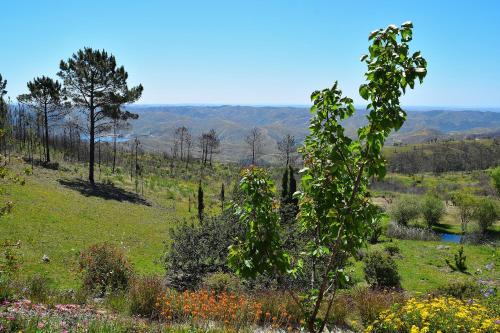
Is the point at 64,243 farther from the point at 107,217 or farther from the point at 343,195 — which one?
the point at 343,195

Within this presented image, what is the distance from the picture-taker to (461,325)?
309 inches

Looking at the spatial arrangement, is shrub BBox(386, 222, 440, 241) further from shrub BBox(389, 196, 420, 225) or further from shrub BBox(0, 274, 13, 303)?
shrub BBox(0, 274, 13, 303)

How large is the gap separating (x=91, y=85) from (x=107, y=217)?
14280 mm

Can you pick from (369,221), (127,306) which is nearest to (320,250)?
(369,221)

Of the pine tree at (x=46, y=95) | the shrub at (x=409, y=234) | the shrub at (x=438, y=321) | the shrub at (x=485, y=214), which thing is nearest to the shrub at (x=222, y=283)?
the shrub at (x=438, y=321)

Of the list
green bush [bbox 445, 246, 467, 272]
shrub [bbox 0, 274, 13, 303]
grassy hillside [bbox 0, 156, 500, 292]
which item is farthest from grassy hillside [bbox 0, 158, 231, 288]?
green bush [bbox 445, 246, 467, 272]

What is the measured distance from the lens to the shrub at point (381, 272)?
52.9 feet

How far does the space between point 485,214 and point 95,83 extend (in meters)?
39.0

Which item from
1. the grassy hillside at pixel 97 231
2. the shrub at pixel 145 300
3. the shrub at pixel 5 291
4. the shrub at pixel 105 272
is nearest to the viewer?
the shrub at pixel 5 291

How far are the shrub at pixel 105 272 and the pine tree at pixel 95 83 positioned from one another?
2289cm

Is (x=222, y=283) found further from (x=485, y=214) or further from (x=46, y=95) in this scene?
(x=485, y=214)

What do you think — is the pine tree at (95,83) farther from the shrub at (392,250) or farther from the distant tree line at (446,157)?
the distant tree line at (446,157)

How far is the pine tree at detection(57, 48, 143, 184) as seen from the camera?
105ft

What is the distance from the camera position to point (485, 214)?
1519 inches
